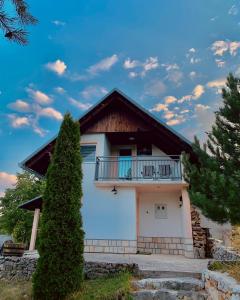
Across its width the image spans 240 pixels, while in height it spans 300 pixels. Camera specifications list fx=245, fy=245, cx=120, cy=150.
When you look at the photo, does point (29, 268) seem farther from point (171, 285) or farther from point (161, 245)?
point (161, 245)

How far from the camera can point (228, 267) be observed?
478 centimetres

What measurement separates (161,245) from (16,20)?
9.62m

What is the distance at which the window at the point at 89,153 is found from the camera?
10781 millimetres

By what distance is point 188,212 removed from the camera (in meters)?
9.43

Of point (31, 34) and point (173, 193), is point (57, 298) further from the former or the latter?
point (173, 193)

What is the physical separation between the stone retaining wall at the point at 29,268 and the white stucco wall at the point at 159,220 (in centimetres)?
404

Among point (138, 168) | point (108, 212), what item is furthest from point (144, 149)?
point (108, 212)

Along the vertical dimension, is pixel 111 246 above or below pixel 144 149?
below

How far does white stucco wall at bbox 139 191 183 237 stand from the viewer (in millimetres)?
10148

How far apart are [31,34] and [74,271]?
487 cm

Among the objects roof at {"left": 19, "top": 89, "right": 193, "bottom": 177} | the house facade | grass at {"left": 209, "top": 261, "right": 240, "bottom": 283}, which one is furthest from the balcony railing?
grass at {"left": 209, "top": 261, "right": 240, "bottom": 283}

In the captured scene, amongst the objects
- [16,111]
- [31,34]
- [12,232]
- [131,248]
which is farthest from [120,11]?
[12,232]

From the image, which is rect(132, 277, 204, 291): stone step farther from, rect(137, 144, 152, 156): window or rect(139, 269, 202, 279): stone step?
rect(137, 144, 152, 156): window

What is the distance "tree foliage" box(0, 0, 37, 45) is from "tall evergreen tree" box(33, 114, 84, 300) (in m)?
4.34
